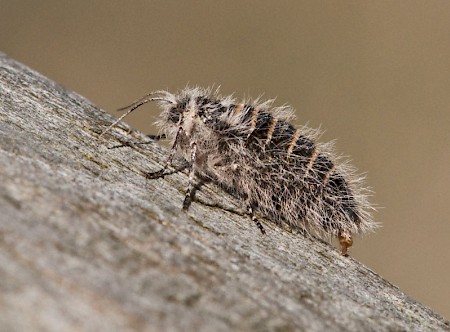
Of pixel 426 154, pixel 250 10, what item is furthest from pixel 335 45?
pixel 426 154

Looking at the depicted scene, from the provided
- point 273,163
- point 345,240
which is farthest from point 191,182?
point 345,240

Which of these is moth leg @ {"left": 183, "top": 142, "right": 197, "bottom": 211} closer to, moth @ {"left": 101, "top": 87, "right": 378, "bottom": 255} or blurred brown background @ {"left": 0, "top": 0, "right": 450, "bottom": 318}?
moth @ {"left": 101, "top": 87, "right": 378, "bottom": 255}

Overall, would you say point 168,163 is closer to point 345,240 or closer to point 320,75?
point 345,240

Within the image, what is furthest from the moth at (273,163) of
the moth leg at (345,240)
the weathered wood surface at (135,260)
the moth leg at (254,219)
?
the weathered wood surface at (135,260)

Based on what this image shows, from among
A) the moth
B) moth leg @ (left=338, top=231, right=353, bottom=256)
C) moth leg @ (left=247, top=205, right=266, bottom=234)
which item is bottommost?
moth leg @ (left=247, top=205, right=266, bottom=234)

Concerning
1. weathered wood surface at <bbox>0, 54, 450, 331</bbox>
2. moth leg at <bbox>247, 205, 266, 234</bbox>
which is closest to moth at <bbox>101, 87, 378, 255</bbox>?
moth leg at <bbox>247, 205, 266, 234</bbox>

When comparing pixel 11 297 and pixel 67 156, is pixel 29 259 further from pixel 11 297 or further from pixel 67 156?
pixel 67 156
